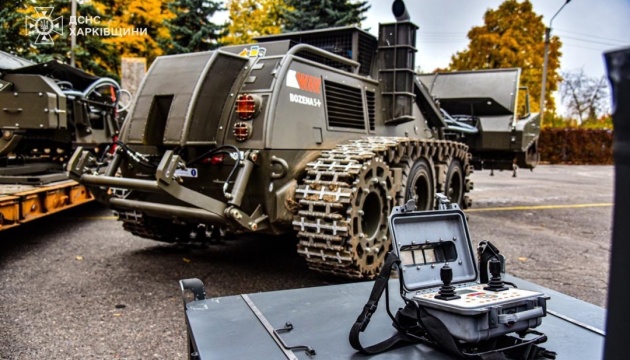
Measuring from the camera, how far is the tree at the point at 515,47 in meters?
33.5

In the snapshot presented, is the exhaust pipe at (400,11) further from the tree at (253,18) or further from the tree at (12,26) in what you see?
the tree at (253,18)

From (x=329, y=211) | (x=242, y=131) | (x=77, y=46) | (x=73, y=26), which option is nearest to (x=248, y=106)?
(x=242, y=131)

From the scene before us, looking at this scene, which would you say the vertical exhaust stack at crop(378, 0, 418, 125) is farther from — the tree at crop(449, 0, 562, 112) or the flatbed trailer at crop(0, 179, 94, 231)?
the tree at crop(449, 0, 562, 112)

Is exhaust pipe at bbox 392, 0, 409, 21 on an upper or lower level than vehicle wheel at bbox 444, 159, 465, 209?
upper

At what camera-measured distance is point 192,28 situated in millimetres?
18562

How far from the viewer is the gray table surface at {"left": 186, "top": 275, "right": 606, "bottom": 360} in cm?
212

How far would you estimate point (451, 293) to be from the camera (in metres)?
2.12

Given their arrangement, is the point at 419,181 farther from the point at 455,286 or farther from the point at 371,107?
the point at 455,286

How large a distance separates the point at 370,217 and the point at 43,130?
16.2ft

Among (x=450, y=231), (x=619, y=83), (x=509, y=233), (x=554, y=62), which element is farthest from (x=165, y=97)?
(x=554, y=62)

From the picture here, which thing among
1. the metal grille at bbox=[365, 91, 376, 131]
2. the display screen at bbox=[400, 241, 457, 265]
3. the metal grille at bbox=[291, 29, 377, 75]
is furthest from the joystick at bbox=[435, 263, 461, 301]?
the metal grille at bbox=[291, 29, 377, 75]

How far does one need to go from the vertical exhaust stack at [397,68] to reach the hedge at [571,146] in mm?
27268

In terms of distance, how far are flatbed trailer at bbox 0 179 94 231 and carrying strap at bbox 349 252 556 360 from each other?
13.8ft

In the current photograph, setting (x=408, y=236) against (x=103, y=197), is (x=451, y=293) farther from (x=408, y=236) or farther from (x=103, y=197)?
(x=103, y=197)
